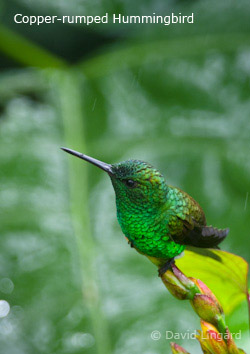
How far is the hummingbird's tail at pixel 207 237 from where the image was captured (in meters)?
0.17

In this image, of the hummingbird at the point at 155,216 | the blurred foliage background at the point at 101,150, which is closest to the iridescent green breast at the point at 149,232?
the hummingbird at the point at 155,216

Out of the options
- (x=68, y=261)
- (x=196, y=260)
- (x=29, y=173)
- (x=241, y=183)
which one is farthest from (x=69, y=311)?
(x=196, y=260)

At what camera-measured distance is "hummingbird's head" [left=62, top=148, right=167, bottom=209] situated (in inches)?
6.9

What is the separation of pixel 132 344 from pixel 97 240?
18 centimetres

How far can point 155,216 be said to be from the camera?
7.4 inches

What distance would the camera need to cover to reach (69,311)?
2.50 feet

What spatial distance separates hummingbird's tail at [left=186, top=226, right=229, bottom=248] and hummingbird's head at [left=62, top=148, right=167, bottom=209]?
22 mm

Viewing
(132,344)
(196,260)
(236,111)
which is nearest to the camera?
(196,260)

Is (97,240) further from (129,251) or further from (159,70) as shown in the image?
(159,70)

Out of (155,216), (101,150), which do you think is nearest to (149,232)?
(155,216)

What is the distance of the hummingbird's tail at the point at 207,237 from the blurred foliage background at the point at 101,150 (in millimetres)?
568

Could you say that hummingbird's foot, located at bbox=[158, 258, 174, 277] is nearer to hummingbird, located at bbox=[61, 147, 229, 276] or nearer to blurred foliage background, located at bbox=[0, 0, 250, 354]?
hummingbird, located at bbox=[61, 147, 229, 276]

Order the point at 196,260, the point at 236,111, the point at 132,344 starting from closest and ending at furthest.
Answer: the point at 196,260 < the point at 132,344 < the point at 236,111

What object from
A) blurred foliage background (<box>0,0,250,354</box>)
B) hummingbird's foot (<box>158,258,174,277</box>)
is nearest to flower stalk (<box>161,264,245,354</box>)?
hummingbird's foot (<box>158,258,174,277</box>)
